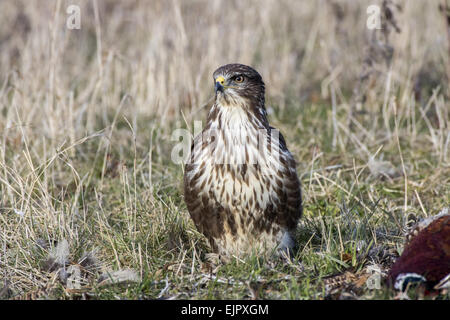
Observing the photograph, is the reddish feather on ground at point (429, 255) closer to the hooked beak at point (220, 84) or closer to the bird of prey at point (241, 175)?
the bird of prey at point (241, 175)

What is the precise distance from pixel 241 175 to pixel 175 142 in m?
2.32

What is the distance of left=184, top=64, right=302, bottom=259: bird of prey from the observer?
3.82 m

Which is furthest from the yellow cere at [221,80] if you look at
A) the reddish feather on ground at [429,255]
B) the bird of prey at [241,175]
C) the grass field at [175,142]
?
the reddish feather on ground at [429,255]

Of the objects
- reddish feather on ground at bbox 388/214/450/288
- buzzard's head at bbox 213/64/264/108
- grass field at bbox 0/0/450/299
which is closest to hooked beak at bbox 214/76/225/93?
buzzard's head at bbox 213/64/264/108

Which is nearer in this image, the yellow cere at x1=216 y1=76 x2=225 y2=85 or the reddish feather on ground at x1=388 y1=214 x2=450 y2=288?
the reddish feather on ground at x1=388 y1=214 x2=450 y2=288

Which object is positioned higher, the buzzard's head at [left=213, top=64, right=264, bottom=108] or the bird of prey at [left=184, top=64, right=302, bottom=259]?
the buzzard's head at [left=213, top=64, right=264, bottom=108]

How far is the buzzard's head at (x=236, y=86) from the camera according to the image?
3.86 metres

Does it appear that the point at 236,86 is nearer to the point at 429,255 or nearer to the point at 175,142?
the point at 429,255

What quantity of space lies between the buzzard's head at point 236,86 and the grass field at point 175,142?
67 centimetres

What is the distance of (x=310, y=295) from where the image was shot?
11.4 feet

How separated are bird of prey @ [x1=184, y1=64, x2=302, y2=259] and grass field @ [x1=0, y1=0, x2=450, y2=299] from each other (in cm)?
20

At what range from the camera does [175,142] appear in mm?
6051

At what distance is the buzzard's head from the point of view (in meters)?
3.86

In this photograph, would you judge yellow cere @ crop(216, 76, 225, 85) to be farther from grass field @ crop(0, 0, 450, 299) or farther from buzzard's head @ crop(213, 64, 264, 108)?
grass field @ crop(0, 0, 450, 299)
